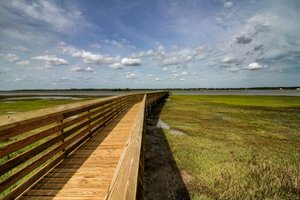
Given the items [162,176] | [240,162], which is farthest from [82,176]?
[240,162]

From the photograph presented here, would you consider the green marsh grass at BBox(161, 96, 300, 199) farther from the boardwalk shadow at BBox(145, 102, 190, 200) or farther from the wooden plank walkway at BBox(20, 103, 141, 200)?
the wooden plank walkway at BBox(20, 103, 141, 200)

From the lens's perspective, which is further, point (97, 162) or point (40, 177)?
point (97, 162)

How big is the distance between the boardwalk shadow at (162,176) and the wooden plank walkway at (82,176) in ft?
5.10

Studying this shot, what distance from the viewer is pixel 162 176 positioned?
6.57 metres

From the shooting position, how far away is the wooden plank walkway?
10.6 ft

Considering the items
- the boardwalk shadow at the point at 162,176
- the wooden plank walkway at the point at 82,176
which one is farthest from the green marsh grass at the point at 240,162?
the wooden plank walkway at the point at 82,176

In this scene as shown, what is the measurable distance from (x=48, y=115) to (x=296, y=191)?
6392 mm

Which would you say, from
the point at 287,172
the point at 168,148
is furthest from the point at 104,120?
the point at 287,172

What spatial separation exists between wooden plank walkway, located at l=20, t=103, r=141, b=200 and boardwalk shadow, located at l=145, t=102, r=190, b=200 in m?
1.56

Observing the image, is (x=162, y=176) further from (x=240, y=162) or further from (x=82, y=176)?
(x=82, y=176)

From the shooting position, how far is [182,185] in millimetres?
5945

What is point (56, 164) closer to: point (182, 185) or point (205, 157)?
point (182, 185)

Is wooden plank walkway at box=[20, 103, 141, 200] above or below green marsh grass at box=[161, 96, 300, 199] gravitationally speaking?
above

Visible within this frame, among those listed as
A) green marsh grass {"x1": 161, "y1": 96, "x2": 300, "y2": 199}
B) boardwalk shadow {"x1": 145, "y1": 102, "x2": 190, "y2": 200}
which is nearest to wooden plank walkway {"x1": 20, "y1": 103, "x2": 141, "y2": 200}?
boardwalk shadow {"x1": 145, "y1": 102, "x2": 190, "y2": 200}
